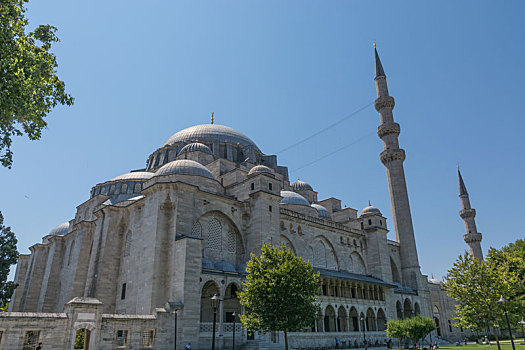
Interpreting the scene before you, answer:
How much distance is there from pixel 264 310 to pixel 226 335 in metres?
4.54

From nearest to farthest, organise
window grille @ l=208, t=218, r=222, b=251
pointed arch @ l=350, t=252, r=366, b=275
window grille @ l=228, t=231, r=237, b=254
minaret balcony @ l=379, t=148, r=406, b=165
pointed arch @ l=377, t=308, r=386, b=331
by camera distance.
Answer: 1. window grille @ l=208, t=218, r=222, b=251
2. window grille @ l=228, t=231, r=237, b=254
3. pointed arch @ l=377, t=308, r=386, b=331
4. pointed arch @ l=350, t=252, r=366, b=275
5. minaret balcony @ l=379, t=148, r=406, b=165

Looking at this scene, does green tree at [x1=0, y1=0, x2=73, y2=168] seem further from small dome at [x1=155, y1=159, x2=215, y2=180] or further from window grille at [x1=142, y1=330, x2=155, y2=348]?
small dome at [x1=155, y1=159, x2=215, y2=180]

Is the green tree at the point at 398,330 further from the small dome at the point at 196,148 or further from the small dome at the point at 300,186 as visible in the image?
the small dome at the point at 300,186

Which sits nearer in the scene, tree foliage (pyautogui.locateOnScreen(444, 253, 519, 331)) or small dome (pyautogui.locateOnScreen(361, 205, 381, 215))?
tree foliage (pyautogui.locateOnScreen(444, 253, 519, 331))

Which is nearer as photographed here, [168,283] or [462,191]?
[168,283]

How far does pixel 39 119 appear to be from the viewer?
9.36 meters

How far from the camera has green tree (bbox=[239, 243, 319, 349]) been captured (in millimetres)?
16562

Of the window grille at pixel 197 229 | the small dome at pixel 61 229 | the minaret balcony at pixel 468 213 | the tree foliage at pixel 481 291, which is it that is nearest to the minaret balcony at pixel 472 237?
the minaret balcony at pixel 468 213

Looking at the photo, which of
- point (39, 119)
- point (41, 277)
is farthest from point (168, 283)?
point (41, 277)

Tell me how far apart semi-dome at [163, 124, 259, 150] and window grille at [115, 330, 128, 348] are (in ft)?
72.1

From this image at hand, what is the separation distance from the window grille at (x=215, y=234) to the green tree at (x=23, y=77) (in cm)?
1474

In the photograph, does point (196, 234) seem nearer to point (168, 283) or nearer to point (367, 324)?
point (168, 283)

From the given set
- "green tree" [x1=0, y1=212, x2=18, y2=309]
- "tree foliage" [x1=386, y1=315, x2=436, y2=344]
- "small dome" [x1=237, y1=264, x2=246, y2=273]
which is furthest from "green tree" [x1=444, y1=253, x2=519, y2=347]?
"green tree" [x1=0, y1=212, x2=18, y2=309]

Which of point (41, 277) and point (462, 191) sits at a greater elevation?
point (462, 191)
